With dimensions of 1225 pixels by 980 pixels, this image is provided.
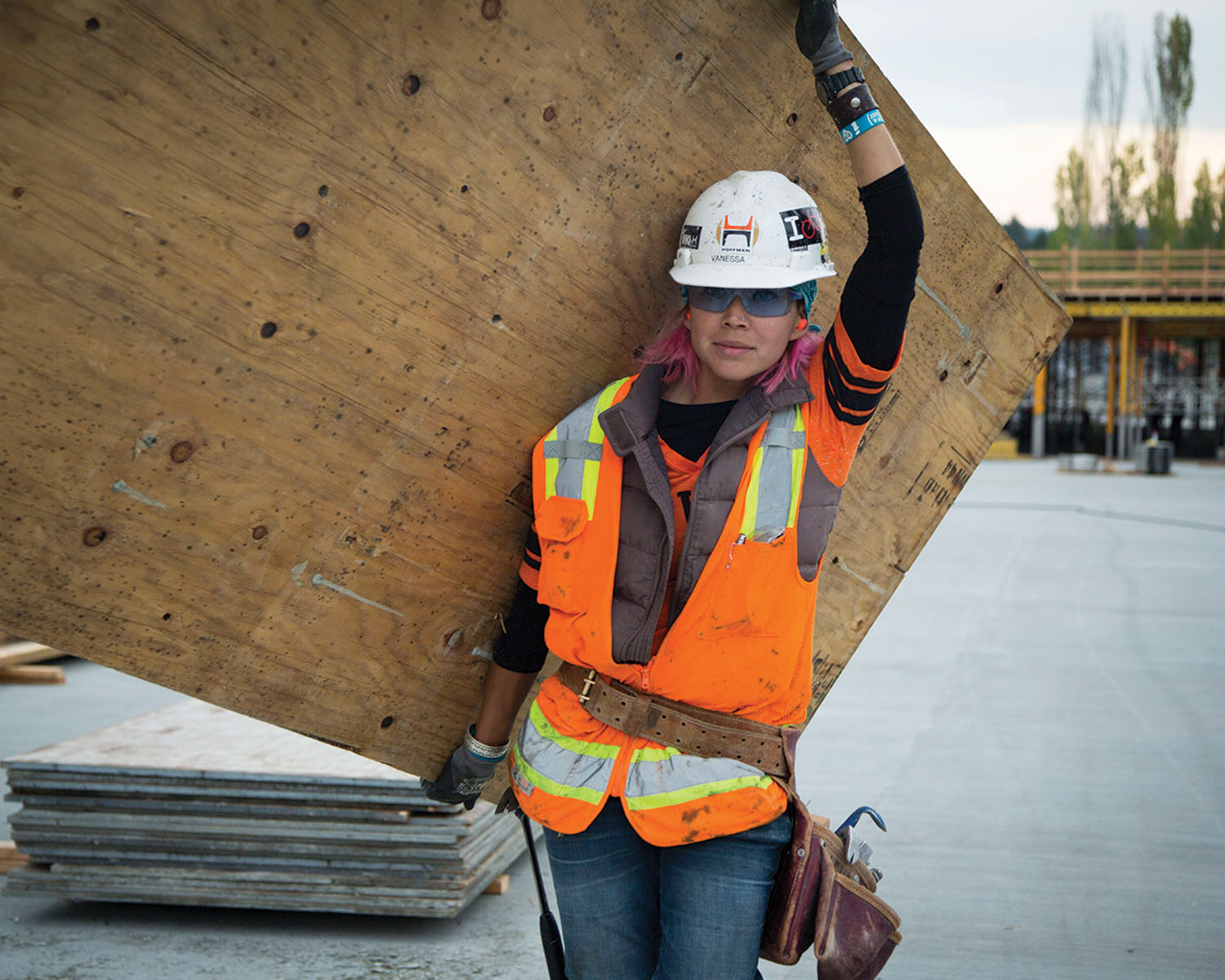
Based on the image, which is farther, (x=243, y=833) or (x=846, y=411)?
(x=243, y=833)

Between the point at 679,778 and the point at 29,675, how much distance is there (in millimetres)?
7287

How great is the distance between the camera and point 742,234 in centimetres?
217

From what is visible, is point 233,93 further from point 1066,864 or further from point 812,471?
point 1066,864

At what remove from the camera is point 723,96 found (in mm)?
2371

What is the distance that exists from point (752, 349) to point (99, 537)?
117cm

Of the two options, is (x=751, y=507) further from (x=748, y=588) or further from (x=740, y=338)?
(x=740, y=338)

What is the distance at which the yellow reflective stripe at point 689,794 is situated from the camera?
2090mm

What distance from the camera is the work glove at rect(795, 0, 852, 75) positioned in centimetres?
217

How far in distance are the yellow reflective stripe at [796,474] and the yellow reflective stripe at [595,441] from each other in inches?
13.7

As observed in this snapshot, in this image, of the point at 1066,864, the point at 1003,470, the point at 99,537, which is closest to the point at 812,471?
the point at 99,537

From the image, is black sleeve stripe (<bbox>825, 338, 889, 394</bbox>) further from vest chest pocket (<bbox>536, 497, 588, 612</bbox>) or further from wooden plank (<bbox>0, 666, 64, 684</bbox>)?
wooden plank (<bbox>0, 666, 64, 684</bbox>)

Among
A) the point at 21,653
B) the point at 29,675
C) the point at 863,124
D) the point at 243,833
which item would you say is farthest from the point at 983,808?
the point at 21,653

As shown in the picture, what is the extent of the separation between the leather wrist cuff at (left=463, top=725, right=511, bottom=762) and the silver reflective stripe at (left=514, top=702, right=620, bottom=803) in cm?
27

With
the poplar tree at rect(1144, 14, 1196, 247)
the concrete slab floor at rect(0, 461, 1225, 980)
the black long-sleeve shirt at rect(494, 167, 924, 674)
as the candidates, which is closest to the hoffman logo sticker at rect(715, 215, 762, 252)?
the black long-sleeve shirt at rect(494, 167, 924, 674)
